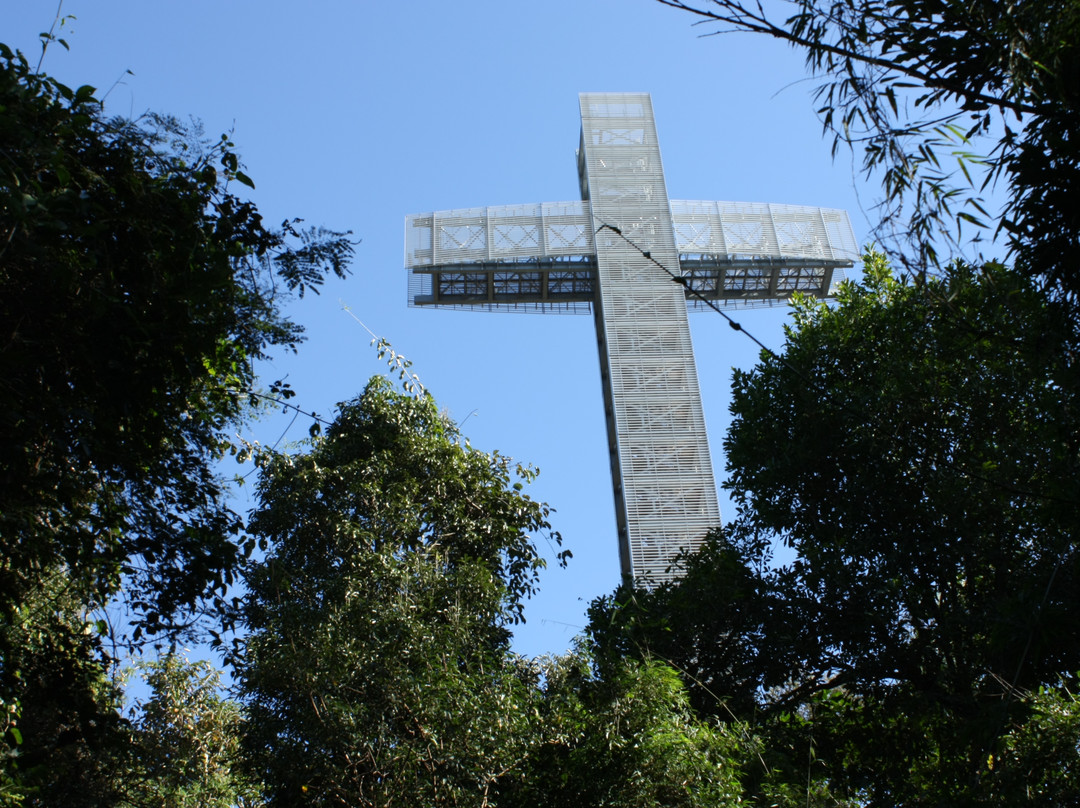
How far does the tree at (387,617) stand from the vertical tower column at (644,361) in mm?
4186

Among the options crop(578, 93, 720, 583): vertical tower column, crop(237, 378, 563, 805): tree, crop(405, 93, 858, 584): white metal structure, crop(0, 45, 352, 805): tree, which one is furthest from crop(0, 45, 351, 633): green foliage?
crop(405, 93, 858, 584): white metal structure

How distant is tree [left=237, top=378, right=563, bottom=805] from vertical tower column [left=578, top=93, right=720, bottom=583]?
4186 mm

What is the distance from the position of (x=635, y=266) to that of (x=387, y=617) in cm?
1089

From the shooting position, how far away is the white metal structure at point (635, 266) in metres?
16.4

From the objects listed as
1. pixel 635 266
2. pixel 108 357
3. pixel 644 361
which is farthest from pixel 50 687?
pixel 635 266

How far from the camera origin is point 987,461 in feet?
33.1

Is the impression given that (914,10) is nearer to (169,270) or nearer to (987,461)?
(169,270)

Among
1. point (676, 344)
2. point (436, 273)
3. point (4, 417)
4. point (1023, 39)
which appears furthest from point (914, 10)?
point (436, 273)

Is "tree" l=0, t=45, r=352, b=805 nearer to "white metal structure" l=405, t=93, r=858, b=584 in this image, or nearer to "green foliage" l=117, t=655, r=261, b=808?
"green foliage" l=117, t=655, r=261, b=808

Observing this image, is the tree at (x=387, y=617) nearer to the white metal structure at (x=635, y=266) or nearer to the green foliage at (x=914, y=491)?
the green foliage at (x=914, y=491)

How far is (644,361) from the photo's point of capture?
55.5ft

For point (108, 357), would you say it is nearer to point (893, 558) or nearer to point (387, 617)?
point (387, 617)

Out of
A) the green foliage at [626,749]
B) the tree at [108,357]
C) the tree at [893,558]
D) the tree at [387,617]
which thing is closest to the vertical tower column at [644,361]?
the tree at [893,558]

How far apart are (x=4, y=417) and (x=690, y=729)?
5635 millimetres
